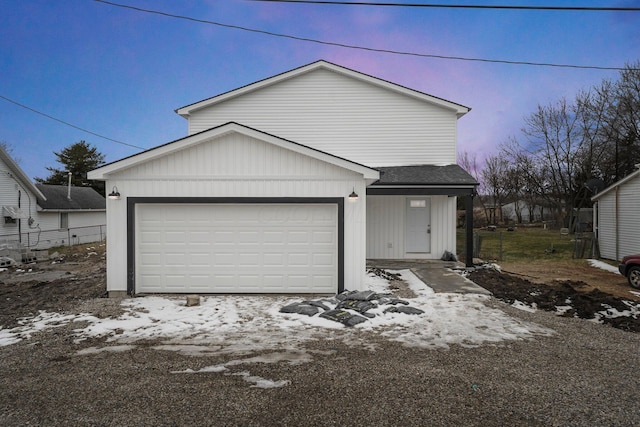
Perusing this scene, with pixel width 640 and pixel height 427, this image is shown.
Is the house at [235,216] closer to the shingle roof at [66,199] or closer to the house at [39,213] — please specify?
the house at [39,213]

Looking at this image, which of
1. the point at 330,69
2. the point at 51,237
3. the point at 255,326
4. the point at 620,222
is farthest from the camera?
the point at 51,237

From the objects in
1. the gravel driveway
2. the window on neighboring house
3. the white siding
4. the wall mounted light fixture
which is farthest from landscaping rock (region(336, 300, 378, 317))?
the window on neighboring house

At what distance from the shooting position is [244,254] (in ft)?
27.7

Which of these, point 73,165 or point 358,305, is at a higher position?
point 73,165

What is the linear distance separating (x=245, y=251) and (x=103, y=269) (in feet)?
24.4

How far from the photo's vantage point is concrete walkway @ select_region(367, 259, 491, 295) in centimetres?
882

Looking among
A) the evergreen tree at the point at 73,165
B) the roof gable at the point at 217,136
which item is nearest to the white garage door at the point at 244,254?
the roof gable at the point at 217,136

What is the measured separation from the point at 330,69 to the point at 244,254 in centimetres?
875

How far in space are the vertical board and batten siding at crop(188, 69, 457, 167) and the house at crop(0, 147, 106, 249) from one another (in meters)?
13.1

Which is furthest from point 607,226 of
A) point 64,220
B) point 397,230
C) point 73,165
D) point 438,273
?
point 73,165

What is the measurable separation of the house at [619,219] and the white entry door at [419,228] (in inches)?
310

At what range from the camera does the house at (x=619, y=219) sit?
13.8 metres

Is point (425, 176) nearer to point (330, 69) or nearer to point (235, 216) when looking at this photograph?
point (330, 69)

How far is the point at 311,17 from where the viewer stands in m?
→ 15.4
